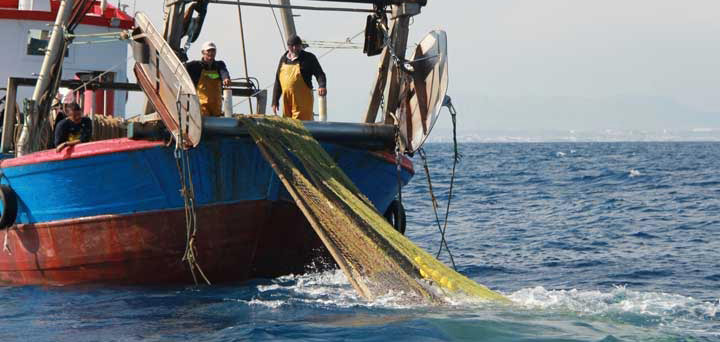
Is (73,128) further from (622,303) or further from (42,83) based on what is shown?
(622,303)

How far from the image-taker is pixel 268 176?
1136 centimetres

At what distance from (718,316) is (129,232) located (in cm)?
572

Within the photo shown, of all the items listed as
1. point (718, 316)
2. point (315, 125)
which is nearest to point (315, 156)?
point (315, 125)

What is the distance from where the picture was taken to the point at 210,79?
1177 cm

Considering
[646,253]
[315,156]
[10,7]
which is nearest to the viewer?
[315,156]

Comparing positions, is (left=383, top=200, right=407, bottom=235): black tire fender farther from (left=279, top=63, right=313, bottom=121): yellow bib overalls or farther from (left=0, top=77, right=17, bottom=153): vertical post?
(left=0, top=77, right=17, bottom=153): vertical post

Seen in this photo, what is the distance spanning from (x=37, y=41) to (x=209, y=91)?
521cm

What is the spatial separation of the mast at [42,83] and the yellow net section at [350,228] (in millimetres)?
3181

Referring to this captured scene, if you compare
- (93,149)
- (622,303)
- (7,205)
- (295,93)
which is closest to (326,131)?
(295,93)

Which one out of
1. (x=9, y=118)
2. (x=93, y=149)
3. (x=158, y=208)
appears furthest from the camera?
(x=9, y=118)

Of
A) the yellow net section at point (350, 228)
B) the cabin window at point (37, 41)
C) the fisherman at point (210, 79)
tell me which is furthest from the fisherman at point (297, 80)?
the cabin window at point (37, 41)

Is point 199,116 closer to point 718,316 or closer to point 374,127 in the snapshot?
point 374,127

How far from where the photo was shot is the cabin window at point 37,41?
1590 cm

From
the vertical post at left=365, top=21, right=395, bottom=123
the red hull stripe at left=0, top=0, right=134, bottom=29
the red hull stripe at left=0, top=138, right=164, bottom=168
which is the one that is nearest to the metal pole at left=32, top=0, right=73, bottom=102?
the red hull stripe at left=0, top=138, right=164, bottom=168
